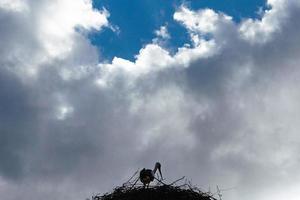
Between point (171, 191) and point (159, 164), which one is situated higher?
point (159, 164)

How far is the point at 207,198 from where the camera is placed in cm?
1256

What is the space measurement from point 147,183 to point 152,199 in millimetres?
1350

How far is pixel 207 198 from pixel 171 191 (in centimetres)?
91

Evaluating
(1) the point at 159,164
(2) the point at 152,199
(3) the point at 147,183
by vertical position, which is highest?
(1) the point at 159,164

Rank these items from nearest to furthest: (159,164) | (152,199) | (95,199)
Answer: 1. (152,199)
2. (95,199)
3. (159,164)

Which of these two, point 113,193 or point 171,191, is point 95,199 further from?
point 171,191

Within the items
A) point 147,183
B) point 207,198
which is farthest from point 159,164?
point 207,198

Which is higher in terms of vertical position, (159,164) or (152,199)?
(159,164)

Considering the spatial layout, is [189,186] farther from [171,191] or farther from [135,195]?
[135,195]

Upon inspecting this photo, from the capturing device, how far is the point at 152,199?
12.1 m

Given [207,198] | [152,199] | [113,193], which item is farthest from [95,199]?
[207,198]

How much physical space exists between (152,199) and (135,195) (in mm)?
412

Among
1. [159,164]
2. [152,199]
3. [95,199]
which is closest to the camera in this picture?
[152,199]

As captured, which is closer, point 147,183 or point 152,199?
point 152,199
